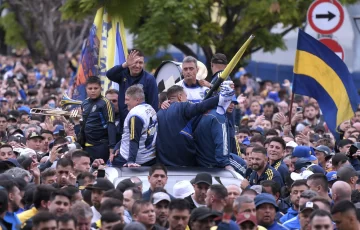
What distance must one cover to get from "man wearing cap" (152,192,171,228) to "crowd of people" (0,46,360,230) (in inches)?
0.5

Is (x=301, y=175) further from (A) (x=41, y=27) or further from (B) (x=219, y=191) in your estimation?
(A) (x=41, y=27)

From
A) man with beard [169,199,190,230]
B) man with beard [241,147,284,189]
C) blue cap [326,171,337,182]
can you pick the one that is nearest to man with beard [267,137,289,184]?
blue cap [326,171,337,182]

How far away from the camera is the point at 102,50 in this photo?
20.7m

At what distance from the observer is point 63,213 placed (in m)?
11.2

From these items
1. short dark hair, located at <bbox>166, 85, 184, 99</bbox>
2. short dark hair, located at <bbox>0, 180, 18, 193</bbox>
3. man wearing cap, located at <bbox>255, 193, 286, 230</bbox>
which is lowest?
man wearing cap, located at <bbox>255, 193, 286, 230</bbox>

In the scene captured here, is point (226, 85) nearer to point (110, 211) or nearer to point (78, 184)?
point (78, 184)

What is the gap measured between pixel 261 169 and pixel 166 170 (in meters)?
1.96

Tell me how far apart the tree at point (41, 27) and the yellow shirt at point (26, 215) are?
87.0 ft

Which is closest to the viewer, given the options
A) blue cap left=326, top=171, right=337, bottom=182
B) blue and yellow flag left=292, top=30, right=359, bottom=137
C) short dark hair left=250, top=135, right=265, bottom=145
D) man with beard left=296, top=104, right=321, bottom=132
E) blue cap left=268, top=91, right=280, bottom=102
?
blue cap left=326, top=171, right=337, bottom=182

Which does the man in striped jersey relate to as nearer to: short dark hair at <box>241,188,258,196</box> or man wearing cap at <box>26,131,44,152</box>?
short dark hair at <box>241,188,258,196</box>

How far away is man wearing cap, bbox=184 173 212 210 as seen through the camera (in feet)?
41.5

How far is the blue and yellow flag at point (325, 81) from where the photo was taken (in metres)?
19.2

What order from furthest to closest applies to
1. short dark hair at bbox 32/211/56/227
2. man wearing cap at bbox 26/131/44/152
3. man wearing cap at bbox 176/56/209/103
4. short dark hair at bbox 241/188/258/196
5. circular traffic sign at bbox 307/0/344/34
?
circular traffic sign at bbox 307/0/344/34, man wearing cap at bbox 26/131/44/152, man wearing cap at bbox 176/56/209/103, short dark hair at bbox 241/188/258/196, short dark hair at bbox 32/211/56/227

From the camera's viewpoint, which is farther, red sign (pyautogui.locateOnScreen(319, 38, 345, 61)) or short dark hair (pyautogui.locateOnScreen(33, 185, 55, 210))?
red sign (pyautogui.locateOnScreen(319, 38, 345, 61))
